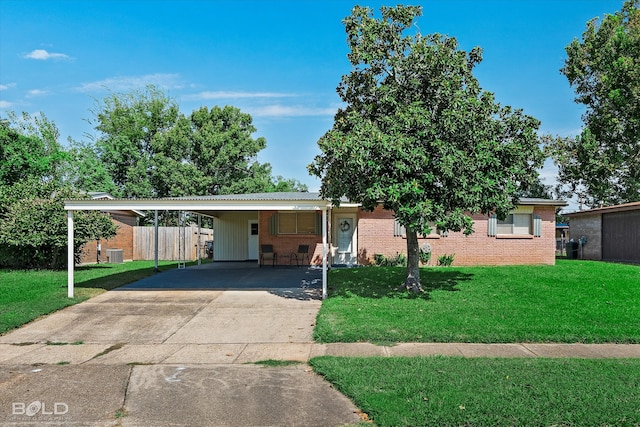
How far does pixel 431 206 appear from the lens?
985 centimetres

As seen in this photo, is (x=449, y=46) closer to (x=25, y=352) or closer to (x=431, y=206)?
(x=431, y=206)

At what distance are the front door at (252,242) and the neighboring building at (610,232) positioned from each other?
16422 millimetres

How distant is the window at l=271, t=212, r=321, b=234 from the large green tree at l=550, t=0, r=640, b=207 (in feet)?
43.9

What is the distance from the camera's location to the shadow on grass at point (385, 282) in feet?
38.9

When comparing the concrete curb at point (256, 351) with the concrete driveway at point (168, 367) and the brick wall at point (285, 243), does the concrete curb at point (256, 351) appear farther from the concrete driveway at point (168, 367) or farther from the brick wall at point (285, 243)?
the brick wall at point (285, 243)

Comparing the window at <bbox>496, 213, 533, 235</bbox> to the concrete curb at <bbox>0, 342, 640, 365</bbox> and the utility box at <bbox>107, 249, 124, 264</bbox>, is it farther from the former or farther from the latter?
the utility box at <bbox>107, 249, 124, 264</bbox>

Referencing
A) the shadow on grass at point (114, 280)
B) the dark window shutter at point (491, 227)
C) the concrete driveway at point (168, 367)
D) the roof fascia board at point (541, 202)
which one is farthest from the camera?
the dark window shutter at point (491, 227)

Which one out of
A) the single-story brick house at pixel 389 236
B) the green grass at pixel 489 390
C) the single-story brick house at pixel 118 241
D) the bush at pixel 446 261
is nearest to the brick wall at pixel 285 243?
the single-story brick house at pixel 389 236

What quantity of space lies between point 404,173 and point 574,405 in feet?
19.8

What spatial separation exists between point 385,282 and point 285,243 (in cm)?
644

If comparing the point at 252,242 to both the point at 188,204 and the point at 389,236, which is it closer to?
the point at 389,236

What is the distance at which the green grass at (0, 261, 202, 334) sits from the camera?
10.1 metres

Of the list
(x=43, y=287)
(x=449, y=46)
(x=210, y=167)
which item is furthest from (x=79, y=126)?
(x=449, y=46)

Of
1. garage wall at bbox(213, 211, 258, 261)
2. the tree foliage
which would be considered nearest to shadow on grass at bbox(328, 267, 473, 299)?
garage wall at bbox(213, 211, 258, 261)
